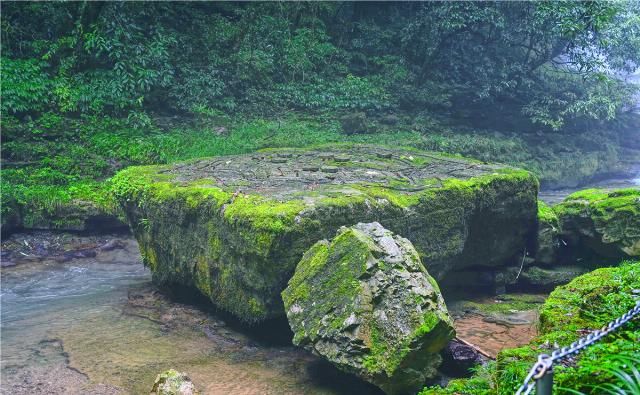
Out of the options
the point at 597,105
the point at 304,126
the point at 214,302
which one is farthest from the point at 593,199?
the point at 597,105

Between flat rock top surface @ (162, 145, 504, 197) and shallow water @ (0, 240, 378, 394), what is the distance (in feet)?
5.43

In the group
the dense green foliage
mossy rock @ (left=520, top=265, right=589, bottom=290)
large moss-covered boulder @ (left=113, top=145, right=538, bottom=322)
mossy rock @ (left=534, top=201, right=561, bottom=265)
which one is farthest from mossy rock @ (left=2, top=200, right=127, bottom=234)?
mossy rock @ (left=534, top=201, right=561, bottom=265)

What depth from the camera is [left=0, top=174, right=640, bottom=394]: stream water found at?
17.1ft

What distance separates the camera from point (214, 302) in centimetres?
676

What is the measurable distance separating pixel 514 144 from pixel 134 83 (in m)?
10.0

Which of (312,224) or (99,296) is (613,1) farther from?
(99,296)

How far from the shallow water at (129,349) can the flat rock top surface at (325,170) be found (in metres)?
1.66

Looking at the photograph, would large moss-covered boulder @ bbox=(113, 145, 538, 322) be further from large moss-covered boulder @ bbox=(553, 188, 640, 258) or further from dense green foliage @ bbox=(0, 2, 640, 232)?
dense green foliage @ bbox=(0, 2, 640, 232)

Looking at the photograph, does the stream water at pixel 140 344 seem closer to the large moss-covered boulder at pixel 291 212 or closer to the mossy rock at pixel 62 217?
the large moss-covered boulder at pixel 291 212

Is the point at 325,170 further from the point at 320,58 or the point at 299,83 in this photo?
the point at 320,58

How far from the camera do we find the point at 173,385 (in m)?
4.79

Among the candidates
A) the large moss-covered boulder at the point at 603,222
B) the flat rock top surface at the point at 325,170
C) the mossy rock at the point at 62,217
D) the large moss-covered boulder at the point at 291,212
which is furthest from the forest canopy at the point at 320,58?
the large moss-covered boulder at the point at 603,222

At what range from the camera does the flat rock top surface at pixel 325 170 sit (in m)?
7.05

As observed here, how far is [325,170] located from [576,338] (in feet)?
16.6
